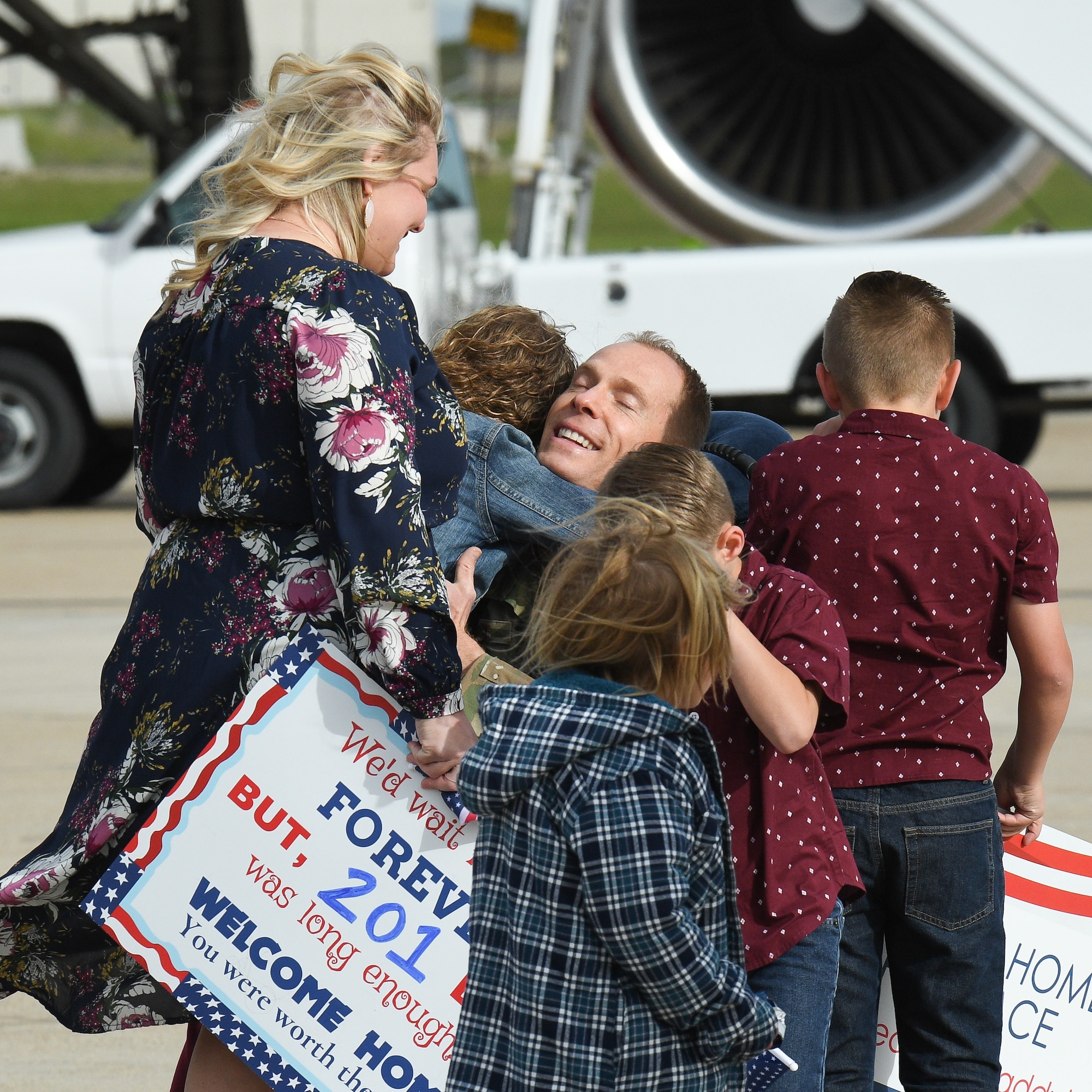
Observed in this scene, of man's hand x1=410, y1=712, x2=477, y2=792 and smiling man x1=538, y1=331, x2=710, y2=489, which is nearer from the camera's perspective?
man's hand x1=410, y1=712, x2=477, y2=792

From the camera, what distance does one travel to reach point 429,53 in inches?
1887

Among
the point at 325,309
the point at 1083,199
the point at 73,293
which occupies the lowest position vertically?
the point at 1083,199

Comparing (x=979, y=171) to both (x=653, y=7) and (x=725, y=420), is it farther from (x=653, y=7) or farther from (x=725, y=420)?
(x=725, y=420)

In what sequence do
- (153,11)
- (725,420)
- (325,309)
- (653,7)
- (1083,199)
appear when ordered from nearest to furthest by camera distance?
(325,309) < (725,420) < (653,7) < (153,11) < (1083,199)

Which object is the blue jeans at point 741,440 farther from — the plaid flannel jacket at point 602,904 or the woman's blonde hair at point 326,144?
the plaid flannel jacket at point 602,904

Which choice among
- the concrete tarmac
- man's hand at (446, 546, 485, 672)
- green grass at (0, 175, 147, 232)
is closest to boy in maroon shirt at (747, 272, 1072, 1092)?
man's hand at (446, 546, 485, 672)

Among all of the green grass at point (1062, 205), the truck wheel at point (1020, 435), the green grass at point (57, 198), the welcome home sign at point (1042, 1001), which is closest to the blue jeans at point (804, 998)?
the welcome home sign at point (1042, 1001)

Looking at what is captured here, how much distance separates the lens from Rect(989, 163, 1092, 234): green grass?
123 feet

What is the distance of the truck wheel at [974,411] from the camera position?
949cm

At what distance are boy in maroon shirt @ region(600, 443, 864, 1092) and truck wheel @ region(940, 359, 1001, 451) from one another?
7.77 metres

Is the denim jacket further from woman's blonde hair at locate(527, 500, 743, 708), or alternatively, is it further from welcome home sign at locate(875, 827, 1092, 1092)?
welcome home sign at locate(875, 827, 1092, 1092)

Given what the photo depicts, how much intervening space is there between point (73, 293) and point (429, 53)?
40.9 m

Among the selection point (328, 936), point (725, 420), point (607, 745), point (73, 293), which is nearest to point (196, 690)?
point (328, 936)

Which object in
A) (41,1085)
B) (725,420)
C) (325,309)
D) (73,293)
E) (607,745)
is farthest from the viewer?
(73,293)
